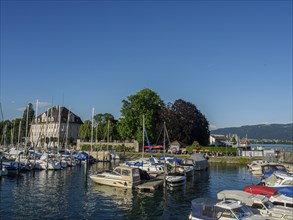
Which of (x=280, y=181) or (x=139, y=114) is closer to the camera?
(x=280, y=181)

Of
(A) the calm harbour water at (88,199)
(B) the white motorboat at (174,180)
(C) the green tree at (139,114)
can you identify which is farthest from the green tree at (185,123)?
(B) the white motorboat at (174,180)

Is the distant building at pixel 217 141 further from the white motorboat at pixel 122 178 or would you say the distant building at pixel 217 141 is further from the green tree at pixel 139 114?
the white motorboat at pixel 122 178

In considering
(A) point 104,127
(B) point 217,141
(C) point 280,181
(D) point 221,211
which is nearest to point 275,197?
(D) point 221,211

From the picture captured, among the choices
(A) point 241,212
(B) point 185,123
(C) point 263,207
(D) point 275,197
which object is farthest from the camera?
(B) point 185,123

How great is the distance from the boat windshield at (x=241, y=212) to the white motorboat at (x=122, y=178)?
20.8 meters

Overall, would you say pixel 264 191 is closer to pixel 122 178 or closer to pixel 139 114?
pixel 122 178

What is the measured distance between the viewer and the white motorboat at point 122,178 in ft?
135

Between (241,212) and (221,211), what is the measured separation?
1.28 m

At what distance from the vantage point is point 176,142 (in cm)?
9888

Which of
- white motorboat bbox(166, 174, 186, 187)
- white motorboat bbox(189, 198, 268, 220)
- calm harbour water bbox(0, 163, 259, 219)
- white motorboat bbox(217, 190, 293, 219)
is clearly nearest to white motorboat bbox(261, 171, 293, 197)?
calm harbour water bbox(0, 163, 259, 219)

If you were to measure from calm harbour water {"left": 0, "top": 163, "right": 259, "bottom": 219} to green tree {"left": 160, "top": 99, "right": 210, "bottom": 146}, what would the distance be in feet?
168

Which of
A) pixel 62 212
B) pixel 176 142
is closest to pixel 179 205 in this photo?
pixel 62 212

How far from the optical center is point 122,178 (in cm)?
4150

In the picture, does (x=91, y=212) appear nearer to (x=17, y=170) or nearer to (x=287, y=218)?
(x=287, y=218)
